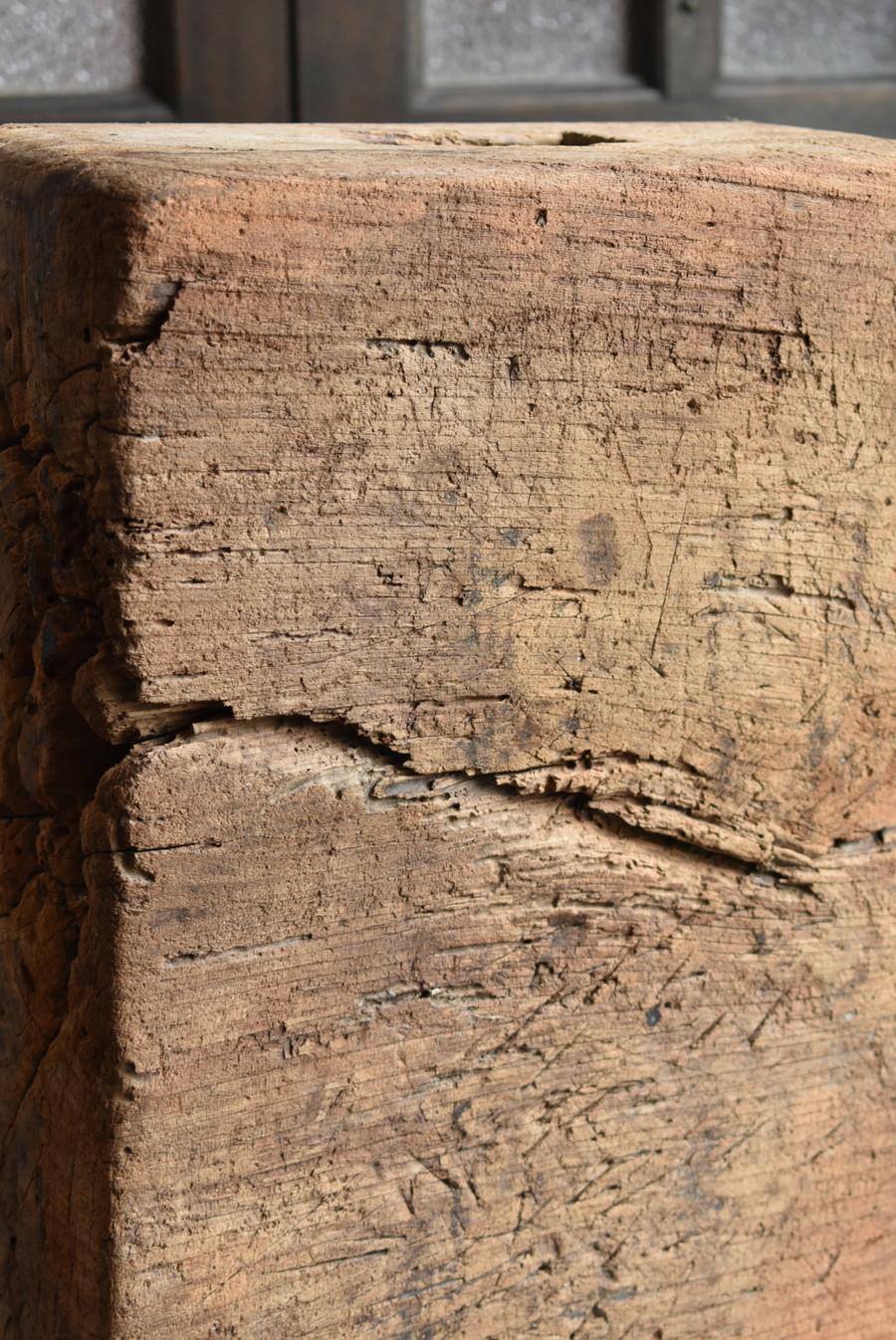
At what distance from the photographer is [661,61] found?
2602 millimetres

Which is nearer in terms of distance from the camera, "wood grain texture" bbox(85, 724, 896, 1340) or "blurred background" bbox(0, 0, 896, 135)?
"wood grain texture" bbox(85, 724, 896, 1340)

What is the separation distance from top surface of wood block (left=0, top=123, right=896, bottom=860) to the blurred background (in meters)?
1.17

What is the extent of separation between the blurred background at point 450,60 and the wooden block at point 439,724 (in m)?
1.15

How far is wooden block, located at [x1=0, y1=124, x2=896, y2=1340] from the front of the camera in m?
1.05

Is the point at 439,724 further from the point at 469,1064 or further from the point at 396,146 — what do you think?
the point at 396,146

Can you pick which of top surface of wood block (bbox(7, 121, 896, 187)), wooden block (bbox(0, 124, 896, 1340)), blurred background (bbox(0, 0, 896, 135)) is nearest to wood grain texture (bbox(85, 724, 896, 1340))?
wooden block (bbox(0, 124, 896, 1340))

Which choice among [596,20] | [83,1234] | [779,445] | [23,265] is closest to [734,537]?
[779,445]

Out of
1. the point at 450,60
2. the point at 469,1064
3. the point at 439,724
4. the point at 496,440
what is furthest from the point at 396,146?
the point at 450,60

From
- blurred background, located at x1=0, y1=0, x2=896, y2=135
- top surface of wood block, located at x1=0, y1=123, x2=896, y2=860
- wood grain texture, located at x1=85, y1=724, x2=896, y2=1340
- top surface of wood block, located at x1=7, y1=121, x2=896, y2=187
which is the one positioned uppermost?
blurred background, located at x1=0, y1=0, x2=896, y2=135

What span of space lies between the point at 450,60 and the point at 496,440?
1.67 m

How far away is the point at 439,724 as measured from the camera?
3.77ft

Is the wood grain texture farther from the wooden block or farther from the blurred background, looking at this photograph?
the blurred background

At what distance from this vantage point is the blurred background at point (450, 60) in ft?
7.68

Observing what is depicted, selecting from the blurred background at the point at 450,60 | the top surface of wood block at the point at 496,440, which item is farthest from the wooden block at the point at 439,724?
the blurred background at the point at 450,60
